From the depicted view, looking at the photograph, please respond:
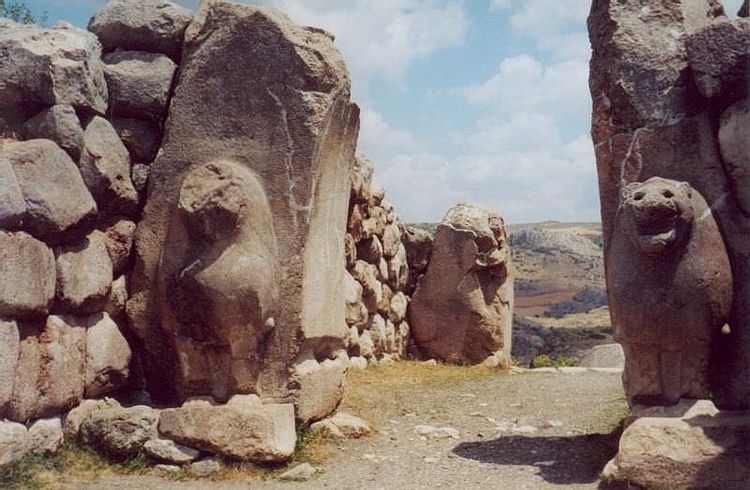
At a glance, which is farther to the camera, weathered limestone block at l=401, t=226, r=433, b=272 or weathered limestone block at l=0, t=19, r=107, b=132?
weathered limestone block at l=401, t=226, r=433, b=272

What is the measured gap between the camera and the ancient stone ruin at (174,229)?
4.53 metres

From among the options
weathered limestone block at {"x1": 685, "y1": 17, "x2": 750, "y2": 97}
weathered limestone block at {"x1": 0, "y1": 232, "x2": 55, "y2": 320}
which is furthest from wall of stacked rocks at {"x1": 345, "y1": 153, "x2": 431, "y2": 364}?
weathered limestone block at {"x1": 685, "y1": 17, "x2": 750, "y2": 97}

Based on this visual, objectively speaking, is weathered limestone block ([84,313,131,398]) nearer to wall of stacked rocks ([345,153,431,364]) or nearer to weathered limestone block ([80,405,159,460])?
weathered limestone block ([80,405,159,460])

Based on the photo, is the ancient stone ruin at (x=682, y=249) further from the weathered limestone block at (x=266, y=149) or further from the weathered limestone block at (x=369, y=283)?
the weathered limestone block at (x=369, y=283)

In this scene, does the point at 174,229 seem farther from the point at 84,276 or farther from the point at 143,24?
the point at 143,24

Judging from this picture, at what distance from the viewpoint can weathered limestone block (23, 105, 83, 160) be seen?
4.74m

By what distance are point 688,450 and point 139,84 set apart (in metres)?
3.93

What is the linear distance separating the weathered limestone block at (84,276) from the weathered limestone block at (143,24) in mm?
1355

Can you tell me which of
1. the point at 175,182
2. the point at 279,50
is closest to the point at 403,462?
the point at 175,182

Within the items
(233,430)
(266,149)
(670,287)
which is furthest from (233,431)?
(670,287)

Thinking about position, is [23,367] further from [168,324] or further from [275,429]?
[275,429]

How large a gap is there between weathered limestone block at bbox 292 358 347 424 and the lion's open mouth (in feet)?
6.96

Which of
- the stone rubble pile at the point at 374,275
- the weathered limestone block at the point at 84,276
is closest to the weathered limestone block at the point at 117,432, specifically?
the weathered limestone block at the point at 84,276

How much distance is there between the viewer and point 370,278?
888 cm
